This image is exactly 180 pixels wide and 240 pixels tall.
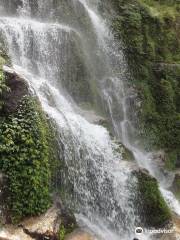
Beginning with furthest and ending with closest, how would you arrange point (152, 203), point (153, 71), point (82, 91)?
1. point (153, 71)
2. point (82, 91)
3. point (152, 203)

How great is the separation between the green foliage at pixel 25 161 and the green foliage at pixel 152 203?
8.13 ft

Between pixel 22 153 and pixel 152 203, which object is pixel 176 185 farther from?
pixel 22 153

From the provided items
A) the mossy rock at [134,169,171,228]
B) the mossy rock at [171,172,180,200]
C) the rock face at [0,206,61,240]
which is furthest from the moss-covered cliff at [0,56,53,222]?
the mossy rock at [171,172,180,200]

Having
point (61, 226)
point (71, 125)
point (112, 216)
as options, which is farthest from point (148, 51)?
point (61, 226)

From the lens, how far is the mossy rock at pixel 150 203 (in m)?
11.6

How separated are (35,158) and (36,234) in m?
1.66

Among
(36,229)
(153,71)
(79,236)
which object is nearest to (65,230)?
(79,236)

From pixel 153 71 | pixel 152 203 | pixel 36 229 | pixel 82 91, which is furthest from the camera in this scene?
pixel 153 71

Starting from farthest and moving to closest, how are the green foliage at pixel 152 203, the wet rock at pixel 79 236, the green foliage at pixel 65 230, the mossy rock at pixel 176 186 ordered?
the mossy rock at pixel 176 186
the green foliage at pixel 152 203
the wet rock at pixel 79 236
the green foliage at pixel 65 230

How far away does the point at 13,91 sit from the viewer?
1088cm

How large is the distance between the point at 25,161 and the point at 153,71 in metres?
7.86

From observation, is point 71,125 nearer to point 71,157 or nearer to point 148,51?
point 71,157

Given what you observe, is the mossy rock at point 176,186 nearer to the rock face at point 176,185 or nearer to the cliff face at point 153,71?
the rock face at point 176,185

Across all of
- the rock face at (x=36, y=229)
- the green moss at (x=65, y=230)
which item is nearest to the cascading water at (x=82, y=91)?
the green moss at (x=65, y=230)
